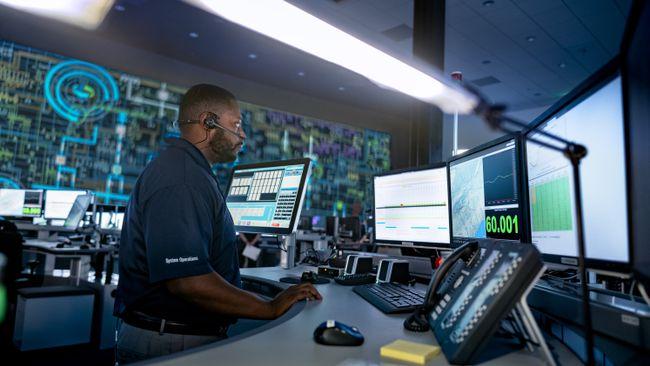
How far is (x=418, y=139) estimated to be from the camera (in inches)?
131

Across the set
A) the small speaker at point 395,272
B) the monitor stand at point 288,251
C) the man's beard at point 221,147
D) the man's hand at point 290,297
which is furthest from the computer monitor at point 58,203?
the man's hand at point 290,297

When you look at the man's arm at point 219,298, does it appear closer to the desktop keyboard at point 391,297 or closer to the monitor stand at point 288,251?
the desktop keyboard at point 391,297

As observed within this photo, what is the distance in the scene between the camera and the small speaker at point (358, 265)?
5.64 feet

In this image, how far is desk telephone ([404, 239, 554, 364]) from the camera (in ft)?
1.96

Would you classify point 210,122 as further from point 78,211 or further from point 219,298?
point 78,211

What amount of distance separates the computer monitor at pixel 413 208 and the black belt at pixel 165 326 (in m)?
0.88

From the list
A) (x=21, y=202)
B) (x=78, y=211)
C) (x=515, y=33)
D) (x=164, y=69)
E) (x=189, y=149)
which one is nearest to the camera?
(x=189, y=149)

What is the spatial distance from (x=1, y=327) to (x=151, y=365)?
3.71 meters

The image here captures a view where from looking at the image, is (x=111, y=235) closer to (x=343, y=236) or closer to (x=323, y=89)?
(x=343, y=236)

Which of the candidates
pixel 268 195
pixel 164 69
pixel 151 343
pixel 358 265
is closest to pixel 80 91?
pixel 164 69

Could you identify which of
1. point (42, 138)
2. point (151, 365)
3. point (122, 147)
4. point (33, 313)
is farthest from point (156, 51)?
point (151, 365)

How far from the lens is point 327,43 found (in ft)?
4.20

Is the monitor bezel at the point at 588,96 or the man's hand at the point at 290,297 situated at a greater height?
the monitor bezel at the point at 588,96

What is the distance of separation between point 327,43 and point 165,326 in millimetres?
946
